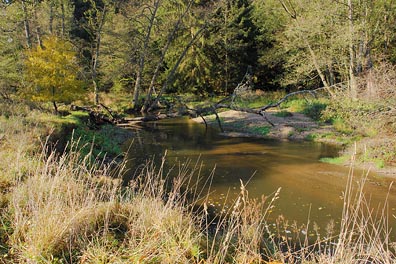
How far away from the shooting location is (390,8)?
22625 mm

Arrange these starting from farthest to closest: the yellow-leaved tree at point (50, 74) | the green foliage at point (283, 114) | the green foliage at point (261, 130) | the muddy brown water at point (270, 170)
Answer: the green foliage at point (283, 114) → the green foliage at point (261, 130) → the yellow-leaved tree at point (50, 74) → the muddy brown water at point (270, 170)

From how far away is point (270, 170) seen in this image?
12.3 m

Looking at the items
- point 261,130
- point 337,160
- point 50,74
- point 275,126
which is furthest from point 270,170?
point 50,74

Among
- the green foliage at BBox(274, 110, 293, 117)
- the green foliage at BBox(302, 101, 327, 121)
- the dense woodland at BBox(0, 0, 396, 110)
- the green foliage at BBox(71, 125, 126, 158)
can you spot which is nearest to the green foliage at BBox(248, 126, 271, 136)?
the green foliage at BBox(274, 110, 293, 117)

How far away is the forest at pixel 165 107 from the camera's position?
156 inches

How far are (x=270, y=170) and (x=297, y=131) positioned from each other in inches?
325

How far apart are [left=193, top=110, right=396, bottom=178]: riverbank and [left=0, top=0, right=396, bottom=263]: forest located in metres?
0.17

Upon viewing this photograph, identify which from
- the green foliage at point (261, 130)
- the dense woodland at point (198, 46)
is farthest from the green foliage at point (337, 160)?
the green foliage at point (261, 130)

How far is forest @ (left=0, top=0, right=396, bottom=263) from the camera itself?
3973 mm

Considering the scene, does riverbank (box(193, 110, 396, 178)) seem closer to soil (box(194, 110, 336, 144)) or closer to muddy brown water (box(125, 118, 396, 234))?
soil (box(194, 110, 336, 144))

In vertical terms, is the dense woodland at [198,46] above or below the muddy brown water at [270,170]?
above

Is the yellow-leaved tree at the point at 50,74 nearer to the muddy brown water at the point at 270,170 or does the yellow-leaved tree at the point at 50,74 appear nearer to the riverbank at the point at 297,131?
the muddy brown water at the point at 270,170

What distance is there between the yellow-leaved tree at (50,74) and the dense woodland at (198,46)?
50 mm

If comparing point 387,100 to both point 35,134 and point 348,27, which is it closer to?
point 348,27
